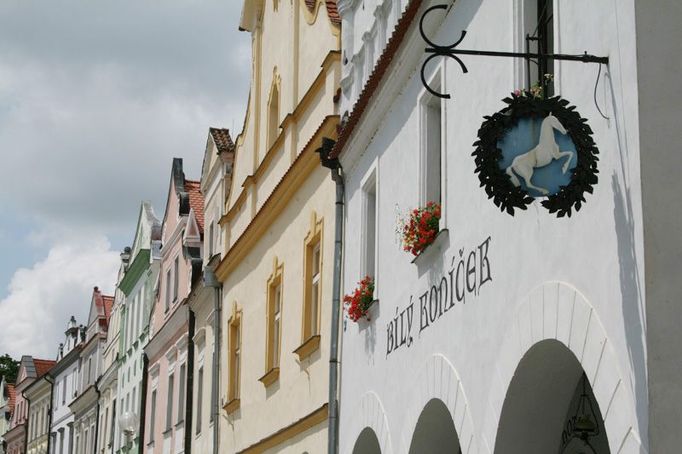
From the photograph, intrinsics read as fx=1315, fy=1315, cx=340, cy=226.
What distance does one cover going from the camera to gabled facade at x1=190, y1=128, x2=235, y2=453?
27312 mm

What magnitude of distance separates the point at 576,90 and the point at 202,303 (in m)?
21.5

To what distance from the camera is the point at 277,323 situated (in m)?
22.3

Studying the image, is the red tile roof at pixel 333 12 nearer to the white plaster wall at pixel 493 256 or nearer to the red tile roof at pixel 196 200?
the white plaster wall at pixel 493 256

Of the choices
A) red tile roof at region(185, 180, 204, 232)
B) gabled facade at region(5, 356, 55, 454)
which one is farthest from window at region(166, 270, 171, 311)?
gabled facade at region(5, 356, 55, 454)

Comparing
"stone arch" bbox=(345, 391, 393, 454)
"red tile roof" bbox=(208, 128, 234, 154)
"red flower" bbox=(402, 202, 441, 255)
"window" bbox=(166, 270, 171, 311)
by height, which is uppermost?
"red tile roof" bbox=(208, 128, 234, 154)

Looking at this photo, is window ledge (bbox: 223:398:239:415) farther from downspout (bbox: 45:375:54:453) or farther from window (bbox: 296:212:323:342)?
downspout (bbox: 45:375:54:453)

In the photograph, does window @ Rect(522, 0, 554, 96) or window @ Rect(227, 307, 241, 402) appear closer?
window @ Rect(522, 0, 554, 96)

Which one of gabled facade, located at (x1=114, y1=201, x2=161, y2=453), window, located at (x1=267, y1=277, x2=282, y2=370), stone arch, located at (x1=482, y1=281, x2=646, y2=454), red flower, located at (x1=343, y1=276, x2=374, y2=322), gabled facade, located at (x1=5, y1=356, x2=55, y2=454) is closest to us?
stone arch, located at (x1=482, y1=281, x2=646, y2=454)

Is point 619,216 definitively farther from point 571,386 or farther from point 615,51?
point 571,386

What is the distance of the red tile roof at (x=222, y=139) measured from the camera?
29102 millimetres

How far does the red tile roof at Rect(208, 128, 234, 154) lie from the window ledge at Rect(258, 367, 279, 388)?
799 centimetres

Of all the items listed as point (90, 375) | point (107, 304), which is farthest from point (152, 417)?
point (107, 304)

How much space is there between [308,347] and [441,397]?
6.96m

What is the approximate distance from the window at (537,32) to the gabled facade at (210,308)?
55.9ft
